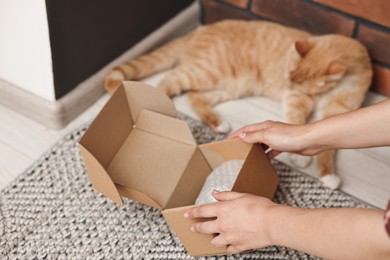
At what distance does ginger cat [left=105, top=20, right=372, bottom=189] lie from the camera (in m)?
1.55

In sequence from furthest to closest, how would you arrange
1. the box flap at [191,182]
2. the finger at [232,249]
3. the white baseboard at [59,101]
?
the white baseboard at [59,101]
the box flap at [191,182]
the finger at [232,249]

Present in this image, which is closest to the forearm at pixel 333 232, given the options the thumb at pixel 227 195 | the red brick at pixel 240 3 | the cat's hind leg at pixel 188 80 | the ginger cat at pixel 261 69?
the thumb at pixel 227 195

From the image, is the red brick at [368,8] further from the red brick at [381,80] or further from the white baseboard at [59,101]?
the white baseboard at [59,101]

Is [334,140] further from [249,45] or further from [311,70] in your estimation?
[249,45]

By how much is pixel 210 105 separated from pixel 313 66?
35 centimetres

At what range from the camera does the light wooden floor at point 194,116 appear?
1407 millimetres

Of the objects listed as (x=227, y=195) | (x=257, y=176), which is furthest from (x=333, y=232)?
(x=257, y=176)

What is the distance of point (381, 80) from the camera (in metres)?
1.72

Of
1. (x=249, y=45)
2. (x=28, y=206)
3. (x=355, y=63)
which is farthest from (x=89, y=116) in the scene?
(x=355, y=63)

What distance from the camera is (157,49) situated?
5.66ft

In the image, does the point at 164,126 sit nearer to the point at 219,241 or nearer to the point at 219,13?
the point at 219,241

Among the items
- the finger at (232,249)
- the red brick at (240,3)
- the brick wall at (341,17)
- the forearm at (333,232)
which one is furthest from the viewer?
the red brick at (240,3)

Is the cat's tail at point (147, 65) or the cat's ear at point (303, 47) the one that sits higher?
the cat's ear at point (303, 47)

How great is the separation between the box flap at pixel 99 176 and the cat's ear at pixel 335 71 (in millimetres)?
749
